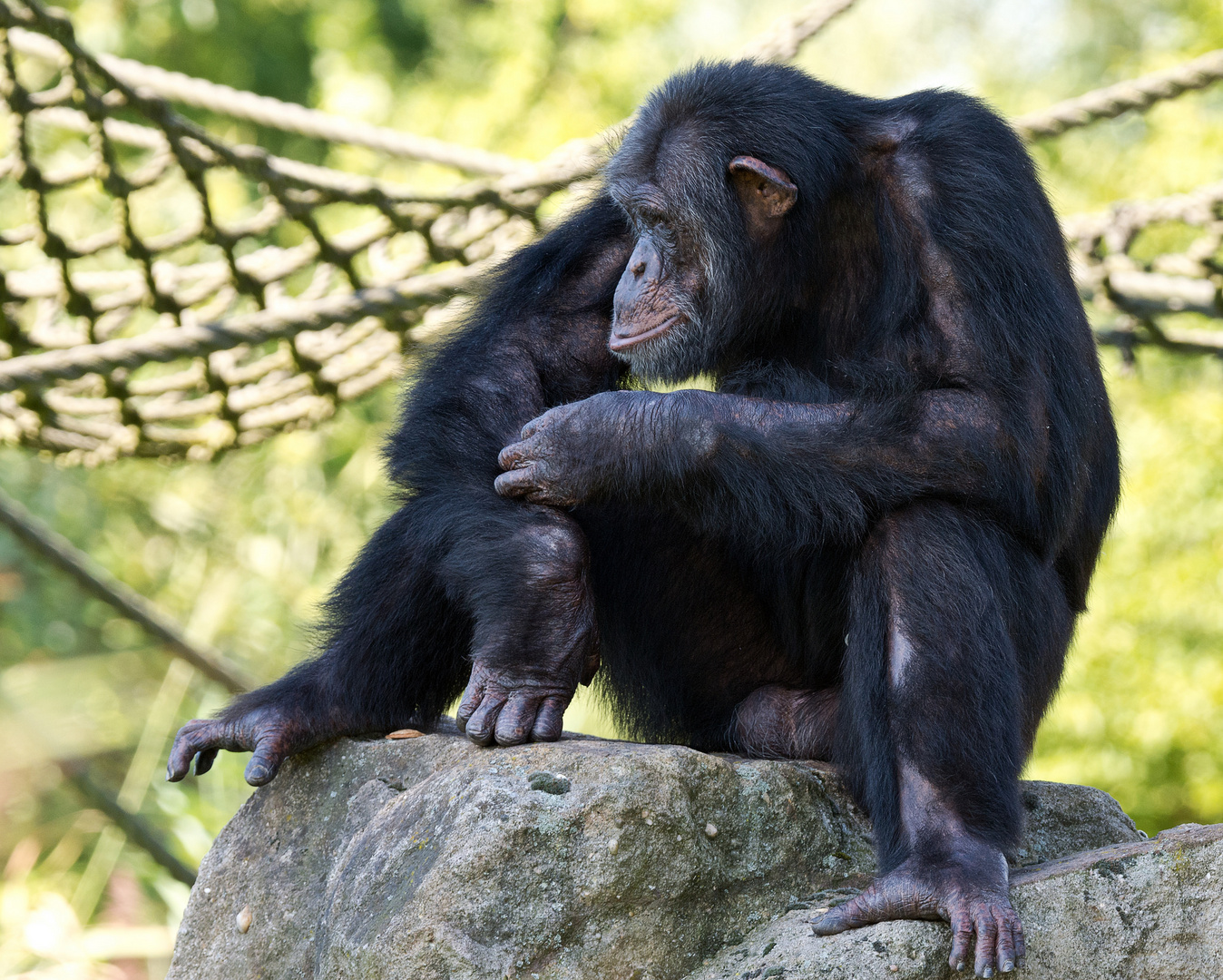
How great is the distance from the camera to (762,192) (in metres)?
3.19

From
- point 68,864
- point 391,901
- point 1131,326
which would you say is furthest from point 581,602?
point 68,864

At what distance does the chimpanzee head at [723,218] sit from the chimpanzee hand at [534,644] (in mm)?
553

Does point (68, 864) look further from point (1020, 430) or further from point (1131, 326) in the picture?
point (1020, 430)

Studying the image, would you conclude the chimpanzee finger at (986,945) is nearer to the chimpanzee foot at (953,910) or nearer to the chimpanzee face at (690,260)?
the chimpanzee foot at (953,910)

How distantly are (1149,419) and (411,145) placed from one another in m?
5.85

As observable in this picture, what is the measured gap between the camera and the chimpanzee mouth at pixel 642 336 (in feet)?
10.5

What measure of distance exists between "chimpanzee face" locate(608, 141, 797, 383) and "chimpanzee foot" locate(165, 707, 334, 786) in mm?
1197

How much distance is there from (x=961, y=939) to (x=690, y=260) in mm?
1671

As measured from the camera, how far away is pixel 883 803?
2613mm

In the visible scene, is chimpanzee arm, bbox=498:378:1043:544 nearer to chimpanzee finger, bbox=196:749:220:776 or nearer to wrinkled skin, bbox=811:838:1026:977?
wrinkled skin, bbox=811:838:1026:977

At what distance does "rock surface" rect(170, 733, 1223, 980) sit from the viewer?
7.90 ft

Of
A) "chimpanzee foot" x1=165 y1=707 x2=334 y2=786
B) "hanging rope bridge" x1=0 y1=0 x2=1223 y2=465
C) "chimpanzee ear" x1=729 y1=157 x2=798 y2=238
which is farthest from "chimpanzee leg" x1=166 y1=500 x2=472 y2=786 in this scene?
"hanging rope bridge" x1=0 y1=0 x2=1223 y2=465

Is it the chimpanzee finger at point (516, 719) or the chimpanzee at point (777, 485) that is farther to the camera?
the chimpanzee finger at point (516, 719)

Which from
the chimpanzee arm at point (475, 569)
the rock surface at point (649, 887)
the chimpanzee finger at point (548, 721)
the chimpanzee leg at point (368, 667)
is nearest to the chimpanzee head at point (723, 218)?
the chimpanzee arm at point (475, 569)
